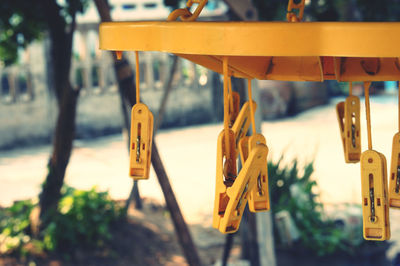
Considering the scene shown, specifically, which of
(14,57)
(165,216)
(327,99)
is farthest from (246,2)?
(327,99)

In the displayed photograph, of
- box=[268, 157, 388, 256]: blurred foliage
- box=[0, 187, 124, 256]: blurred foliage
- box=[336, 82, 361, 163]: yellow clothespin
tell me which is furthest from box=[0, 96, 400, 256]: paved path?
box=[336, 82, 361, 163]: yellow clothespin

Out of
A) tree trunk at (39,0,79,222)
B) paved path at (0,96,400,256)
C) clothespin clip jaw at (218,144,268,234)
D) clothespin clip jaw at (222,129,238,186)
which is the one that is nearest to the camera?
clothespin clip jaw at (218,144,268,234)

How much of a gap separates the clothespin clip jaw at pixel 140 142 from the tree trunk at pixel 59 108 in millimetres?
2313

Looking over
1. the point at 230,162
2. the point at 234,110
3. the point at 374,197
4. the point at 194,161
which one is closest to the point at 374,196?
the point at 374,197

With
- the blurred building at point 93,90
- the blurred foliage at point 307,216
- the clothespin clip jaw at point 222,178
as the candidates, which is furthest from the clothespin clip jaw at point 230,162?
the blurred building at point 93,90

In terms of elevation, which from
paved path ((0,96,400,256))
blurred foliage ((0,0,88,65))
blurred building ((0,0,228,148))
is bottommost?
paved path ((0,96,400,256))

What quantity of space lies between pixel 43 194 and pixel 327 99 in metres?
7.95

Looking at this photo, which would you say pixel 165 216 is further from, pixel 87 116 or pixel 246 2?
pixel 87 116

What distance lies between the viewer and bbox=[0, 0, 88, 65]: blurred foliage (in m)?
3.72

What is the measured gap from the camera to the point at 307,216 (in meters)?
3.83

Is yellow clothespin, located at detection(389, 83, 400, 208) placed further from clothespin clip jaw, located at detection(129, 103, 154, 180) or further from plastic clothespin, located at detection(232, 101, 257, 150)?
clothespin clip jaw, located at detection(129, 103, 154, 180)

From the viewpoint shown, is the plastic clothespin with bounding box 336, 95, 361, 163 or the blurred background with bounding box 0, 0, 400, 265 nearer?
the plastic clothespin with bounding box 336, 95, 361, 163

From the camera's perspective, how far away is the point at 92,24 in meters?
8.46

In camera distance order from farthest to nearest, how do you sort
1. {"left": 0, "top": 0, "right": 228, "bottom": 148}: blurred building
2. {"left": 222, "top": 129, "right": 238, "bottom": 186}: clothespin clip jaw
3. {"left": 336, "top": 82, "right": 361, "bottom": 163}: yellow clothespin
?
{"left": 0, "top": 0, "right": 228, "bottom": 148}: blurred building, {"left": 336, "top": 82, "right": 361, "bottom": 163}: yellow clothespin, {"left": 222, "top": 129, "right": 238, "bottom": 186}: clothespin clip jaw
